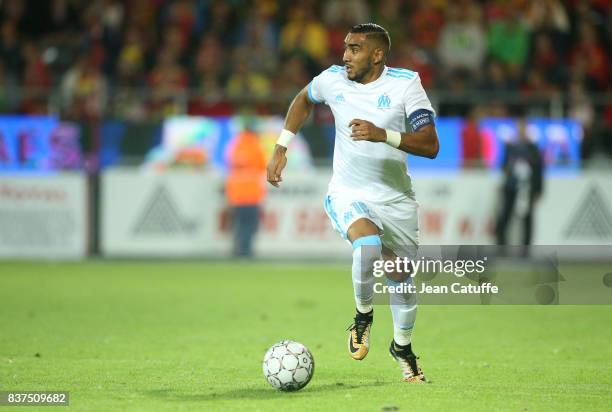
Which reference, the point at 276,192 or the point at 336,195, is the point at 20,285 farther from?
the point at 336,195

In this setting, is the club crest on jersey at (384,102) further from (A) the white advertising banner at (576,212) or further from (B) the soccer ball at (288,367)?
(A) the white advertising banner at (576,212)

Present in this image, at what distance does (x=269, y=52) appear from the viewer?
1952cm

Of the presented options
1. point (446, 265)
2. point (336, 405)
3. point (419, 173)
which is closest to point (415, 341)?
point (446, 265)

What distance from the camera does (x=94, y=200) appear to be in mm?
17734

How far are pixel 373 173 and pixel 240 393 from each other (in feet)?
6.03

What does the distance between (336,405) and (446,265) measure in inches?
69.2

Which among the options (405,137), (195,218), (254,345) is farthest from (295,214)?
(405,137)

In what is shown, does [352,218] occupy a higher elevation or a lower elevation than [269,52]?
lower

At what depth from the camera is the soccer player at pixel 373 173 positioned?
7789mm

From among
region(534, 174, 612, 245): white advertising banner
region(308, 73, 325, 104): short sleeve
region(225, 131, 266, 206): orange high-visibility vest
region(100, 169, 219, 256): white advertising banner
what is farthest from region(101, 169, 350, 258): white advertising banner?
region(308, 73, 325, 104): short sleeve

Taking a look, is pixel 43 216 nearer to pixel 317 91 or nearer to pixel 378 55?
pixel 317 91

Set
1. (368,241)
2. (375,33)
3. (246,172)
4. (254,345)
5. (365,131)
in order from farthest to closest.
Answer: (246,172), (254,345), (375,33), (368,241), (365,131)

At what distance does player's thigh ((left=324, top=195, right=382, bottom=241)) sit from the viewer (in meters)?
7.62

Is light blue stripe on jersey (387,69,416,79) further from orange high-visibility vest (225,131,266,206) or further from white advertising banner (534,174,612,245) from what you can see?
white advertising banner (534,174,612,245)
